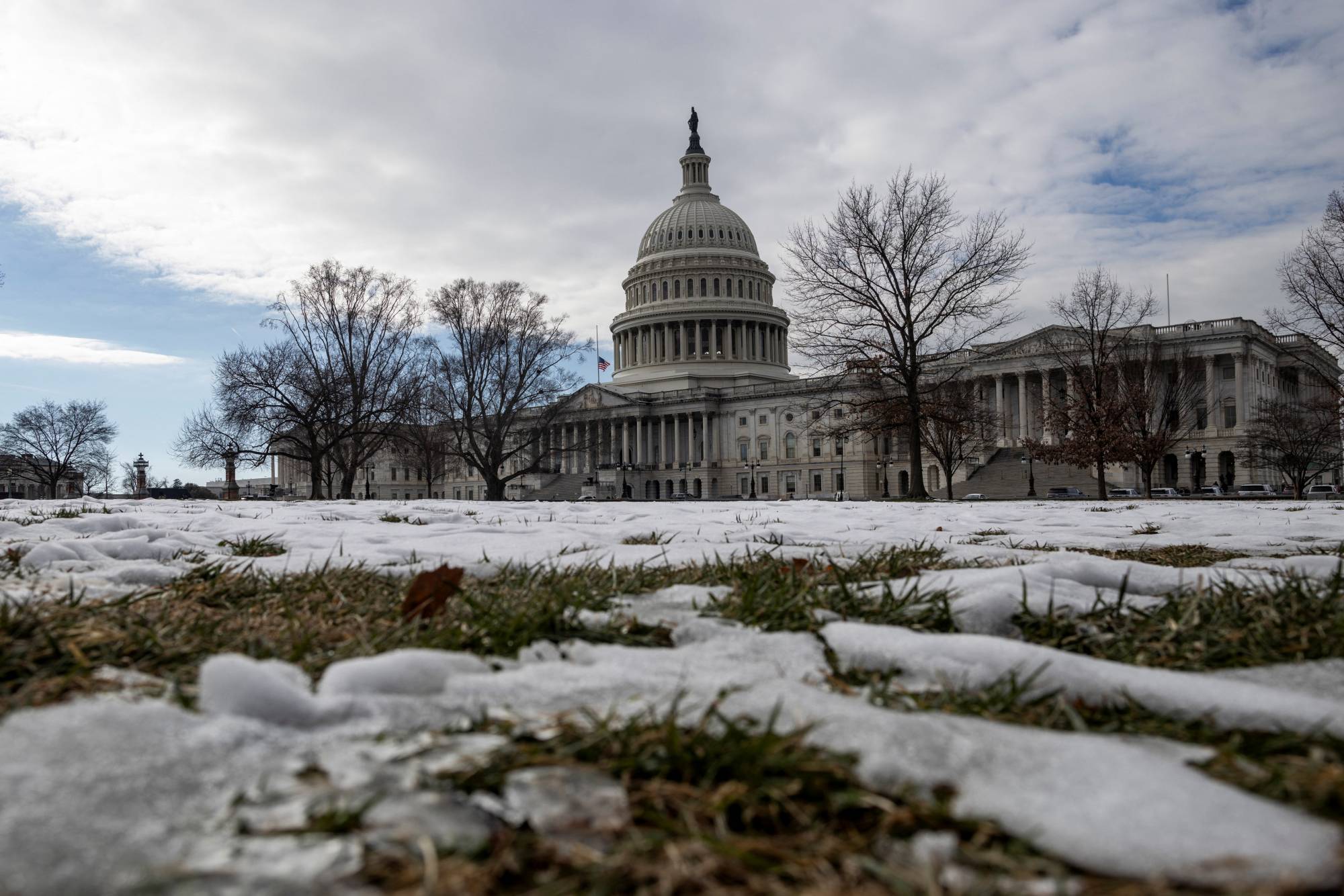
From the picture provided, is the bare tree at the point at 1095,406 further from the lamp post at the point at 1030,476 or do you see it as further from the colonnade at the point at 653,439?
the colonnade at the point at 653,439

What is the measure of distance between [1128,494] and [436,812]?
5818cm

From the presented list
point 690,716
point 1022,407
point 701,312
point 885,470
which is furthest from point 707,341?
point 690,716

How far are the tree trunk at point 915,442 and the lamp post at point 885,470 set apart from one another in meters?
49.9

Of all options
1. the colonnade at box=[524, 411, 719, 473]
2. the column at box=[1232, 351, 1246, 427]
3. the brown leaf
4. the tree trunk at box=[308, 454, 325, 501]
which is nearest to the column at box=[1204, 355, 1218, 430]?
the column at box=[1232, 351, 1246, 427]

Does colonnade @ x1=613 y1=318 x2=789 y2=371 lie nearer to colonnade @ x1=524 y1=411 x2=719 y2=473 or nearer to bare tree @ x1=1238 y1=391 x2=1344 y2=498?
colonnade @ x1=524 y1=411 x2=719 y2=473

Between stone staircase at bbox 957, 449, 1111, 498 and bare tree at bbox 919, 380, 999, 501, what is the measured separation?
1.52 meters

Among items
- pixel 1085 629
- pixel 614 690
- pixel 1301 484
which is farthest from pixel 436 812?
pixel 1301 484

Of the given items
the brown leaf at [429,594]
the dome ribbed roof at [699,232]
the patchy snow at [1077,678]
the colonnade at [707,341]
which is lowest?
the patchy snow at [1077,678]

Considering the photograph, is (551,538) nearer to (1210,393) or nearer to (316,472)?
(316,472)

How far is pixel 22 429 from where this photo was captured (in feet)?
218

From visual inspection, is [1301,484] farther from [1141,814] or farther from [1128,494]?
[1141,814]

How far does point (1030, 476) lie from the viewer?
55000 millimetres

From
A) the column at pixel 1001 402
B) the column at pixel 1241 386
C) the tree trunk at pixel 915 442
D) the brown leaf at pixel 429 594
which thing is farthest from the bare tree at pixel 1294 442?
the brown leaf at pixel 429 594

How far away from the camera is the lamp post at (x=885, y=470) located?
76.6 meters
